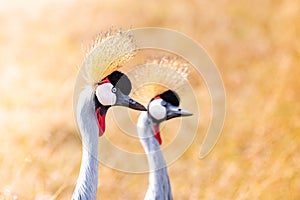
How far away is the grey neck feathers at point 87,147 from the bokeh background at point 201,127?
20 cm

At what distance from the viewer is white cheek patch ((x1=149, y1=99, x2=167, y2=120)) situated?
9.37ft

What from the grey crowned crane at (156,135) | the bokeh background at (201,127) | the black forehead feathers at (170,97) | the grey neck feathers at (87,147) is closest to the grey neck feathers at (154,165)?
the grey crowned crane at (156,135)

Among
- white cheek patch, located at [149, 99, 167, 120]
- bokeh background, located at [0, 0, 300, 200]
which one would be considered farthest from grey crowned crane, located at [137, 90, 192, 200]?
bokeh background, located at [0, 0, 300, 200]

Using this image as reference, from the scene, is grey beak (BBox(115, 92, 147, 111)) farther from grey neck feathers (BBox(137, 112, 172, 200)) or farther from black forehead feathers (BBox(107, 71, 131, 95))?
grey neck feathers (BBox(137, 112, 172, 200))

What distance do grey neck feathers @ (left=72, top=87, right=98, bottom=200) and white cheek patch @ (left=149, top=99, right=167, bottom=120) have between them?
62 centimetres

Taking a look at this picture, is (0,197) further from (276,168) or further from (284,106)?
(284,106)

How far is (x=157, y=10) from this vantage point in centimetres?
641

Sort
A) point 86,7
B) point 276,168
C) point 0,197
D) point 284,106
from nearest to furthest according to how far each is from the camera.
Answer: point 0,197
point 276,168
point 284,106
point 86,7

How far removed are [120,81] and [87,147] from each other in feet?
0.84

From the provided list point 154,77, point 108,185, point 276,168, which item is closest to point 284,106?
point 276,168

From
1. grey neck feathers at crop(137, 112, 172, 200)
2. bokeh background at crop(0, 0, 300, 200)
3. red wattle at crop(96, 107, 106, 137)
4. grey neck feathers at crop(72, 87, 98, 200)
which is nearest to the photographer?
grey neck feathers at crop(72, 87, 98, 200)

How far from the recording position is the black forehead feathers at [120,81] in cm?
233

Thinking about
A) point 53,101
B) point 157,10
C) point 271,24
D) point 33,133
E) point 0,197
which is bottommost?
point 0,197

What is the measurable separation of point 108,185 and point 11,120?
1163 millimetres
